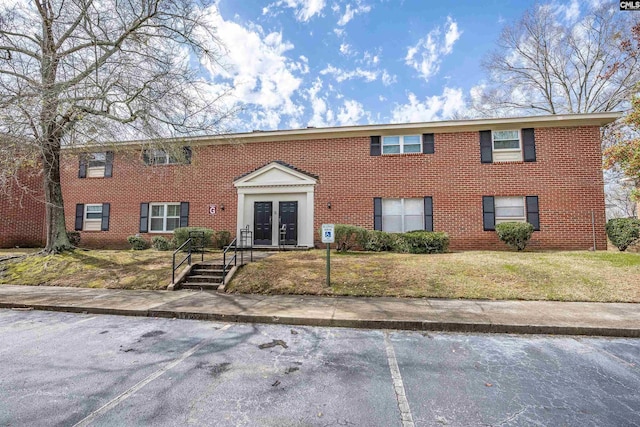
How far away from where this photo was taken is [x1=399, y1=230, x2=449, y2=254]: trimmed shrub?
1136 cm

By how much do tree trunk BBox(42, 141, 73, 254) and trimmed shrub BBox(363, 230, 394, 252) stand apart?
11454 millimetres

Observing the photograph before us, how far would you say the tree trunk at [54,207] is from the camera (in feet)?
38.0

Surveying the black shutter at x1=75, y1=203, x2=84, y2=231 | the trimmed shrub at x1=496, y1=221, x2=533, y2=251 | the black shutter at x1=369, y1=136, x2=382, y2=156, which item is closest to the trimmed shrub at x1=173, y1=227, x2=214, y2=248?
the black shutter at x1=75, y1=203, x2=84, y2=231

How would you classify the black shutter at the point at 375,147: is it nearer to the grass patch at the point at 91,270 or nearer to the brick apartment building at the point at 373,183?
the brick apartment building at the point at 373,183

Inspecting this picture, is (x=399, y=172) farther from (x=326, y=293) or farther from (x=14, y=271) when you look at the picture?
(x=14, y=271)

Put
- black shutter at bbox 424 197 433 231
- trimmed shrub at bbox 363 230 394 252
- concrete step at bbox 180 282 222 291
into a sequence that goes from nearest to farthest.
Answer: concrete step at bbox 180 282 222 291, trimmed shrub at bbox 363 230 394 252, black shutter at bbox 424 197 433 231

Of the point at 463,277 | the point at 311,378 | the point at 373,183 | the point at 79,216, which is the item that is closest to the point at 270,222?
the point at 373,183

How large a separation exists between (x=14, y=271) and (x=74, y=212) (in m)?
6.57

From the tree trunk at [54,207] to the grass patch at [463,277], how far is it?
8.10m

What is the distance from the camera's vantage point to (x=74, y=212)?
1603cm

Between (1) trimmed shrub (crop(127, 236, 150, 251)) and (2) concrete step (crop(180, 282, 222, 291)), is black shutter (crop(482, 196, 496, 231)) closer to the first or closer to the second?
(2) concrete step (crop(180, 282, 222, 291))

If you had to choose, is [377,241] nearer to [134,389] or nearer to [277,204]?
[277,204]

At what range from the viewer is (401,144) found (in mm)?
13695

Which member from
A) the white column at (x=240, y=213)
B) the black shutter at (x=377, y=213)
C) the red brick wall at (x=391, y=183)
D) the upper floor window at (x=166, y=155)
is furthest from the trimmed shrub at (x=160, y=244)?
the black shutter at (x=377, y=213)
